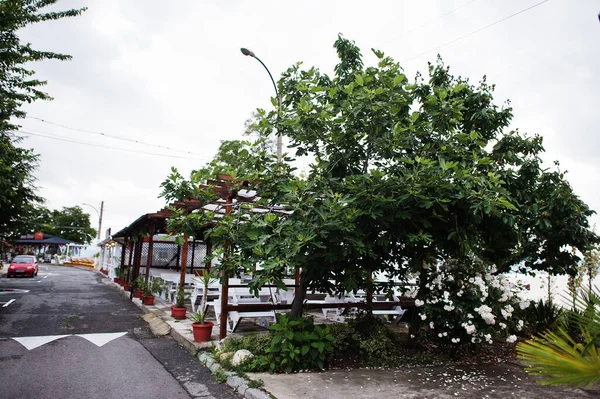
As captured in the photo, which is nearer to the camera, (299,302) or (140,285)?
(299,302)

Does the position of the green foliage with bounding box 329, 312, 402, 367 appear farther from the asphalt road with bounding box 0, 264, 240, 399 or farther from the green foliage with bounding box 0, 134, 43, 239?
the green foliage with bounding box 0, 134, 43, 239

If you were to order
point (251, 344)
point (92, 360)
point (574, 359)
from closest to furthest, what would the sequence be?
point (574, 359), point (251, 344), point (92, 360)

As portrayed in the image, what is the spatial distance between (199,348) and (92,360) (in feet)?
5.30

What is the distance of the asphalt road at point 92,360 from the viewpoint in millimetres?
4754

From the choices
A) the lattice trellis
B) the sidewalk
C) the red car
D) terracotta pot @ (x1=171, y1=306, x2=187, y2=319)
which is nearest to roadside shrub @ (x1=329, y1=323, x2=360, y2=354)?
the sidewalk

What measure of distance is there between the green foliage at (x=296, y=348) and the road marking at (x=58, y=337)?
144 inches

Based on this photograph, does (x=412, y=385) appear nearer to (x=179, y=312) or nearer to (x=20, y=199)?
(x=179, y=312)

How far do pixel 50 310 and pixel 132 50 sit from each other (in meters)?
7.60

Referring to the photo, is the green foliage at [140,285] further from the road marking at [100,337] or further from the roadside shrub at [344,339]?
the roadside shrub at [344,339]

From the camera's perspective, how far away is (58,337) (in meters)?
7.46

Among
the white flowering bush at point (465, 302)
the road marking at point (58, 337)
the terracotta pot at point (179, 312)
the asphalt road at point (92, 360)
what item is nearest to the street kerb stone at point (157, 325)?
the asphalt road at point (92, 360)

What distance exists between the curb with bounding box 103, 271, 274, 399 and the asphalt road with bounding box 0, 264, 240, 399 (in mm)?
111

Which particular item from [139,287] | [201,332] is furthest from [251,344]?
[139,287]

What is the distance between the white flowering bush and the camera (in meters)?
5.75
